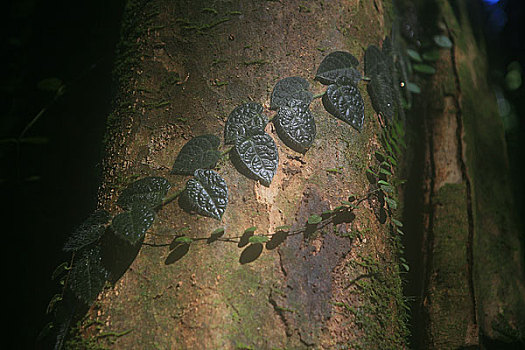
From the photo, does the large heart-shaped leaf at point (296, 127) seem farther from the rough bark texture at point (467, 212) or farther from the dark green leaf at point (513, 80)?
the dark green leaf at point (513, 80)

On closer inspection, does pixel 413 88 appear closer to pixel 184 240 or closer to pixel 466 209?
pixel 466 209

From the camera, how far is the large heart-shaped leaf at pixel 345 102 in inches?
47.8

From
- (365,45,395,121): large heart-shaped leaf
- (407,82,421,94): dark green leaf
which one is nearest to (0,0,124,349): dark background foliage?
(365,45,395,121): large heart-shaped leaf

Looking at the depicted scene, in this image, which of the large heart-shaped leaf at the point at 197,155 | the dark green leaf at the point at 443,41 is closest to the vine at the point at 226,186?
the large heart-shaped leaf at the point at 197,155

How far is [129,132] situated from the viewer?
4.04 ft

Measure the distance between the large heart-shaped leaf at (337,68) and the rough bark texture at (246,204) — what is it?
0.04 meters

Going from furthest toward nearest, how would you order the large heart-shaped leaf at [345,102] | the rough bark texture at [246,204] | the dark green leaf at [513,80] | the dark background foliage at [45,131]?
the dark green leaf at [513,80] < the dark background foliage at [45,131] < the large heart-shaped leaf at [345,102] < the rough bark texture at [246,204]

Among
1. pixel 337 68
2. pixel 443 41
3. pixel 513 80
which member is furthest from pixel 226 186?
pixel 513 80

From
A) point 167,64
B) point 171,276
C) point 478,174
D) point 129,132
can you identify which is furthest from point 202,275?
point 478,174

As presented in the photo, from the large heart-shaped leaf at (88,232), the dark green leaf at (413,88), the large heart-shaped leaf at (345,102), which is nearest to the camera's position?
the large heart-shaped leaf at (88,232)

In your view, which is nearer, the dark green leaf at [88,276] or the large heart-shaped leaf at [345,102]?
the dark green leaf at [88,276]

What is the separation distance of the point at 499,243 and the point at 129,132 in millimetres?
1821

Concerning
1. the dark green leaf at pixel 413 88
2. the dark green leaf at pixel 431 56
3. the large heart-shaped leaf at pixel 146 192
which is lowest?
the large heart-shaped leaf at pixel 146 192

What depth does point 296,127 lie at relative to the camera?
45.1 inches
